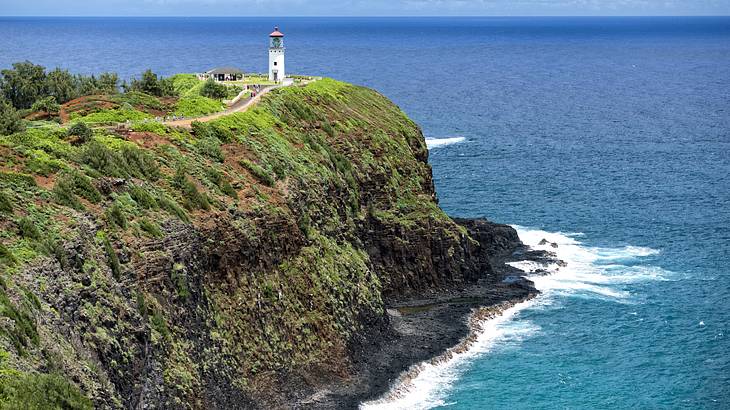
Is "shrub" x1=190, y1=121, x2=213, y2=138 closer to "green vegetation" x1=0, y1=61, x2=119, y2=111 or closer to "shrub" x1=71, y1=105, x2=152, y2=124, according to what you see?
"shrub" x1=71, y1=105, x2=152, y2=124

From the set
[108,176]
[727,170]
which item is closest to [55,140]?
[108,176]

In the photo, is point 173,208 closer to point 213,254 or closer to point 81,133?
point 213,254

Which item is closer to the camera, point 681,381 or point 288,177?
point 681,381

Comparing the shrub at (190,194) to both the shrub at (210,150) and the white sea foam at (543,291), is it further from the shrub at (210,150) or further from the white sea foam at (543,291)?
the white sea foam at (543,291)

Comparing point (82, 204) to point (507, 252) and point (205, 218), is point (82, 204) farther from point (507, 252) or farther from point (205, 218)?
point (507, 252)

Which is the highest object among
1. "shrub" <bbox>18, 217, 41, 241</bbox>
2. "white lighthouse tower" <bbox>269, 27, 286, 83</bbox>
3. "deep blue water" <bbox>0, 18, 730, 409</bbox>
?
"white lighthouse tower" <bbox>269, 27, 286, 83</bbox>

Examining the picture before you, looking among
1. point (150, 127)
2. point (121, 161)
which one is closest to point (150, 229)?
point (121, 161)

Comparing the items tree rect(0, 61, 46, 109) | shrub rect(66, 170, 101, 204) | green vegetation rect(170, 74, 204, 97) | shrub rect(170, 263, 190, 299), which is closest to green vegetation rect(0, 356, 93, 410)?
shrub rect(170, 263, 190, 299)
